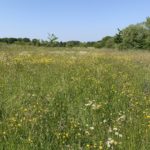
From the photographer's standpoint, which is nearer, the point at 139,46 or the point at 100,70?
the point at 100,70

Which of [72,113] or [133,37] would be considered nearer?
[72,113]

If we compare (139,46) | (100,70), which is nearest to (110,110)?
(100,70)

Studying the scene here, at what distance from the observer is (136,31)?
49250mm

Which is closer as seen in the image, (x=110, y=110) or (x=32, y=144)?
(x=32, y=144)

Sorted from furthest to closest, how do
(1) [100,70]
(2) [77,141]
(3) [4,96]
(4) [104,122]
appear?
(1) [100,70], (3) [4,96], (4) [104,122], (2) [77,141]

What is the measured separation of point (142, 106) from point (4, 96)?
2.24 meters

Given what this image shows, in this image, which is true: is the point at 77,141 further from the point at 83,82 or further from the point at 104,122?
the point at 83,82

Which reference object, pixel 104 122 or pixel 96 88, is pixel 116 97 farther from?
pixel 104 122

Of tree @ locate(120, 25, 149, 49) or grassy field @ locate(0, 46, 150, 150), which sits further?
tree @ locate(120, 25, 149, 49)

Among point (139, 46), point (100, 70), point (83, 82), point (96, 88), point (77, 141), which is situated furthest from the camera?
point (139, 46)

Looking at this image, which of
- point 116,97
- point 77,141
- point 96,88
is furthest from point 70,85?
point 77,141

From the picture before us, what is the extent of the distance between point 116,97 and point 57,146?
2.57 m

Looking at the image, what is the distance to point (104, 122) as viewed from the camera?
4977 millimetres

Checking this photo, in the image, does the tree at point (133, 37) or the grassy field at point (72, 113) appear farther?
the tree at point (133, 37)
